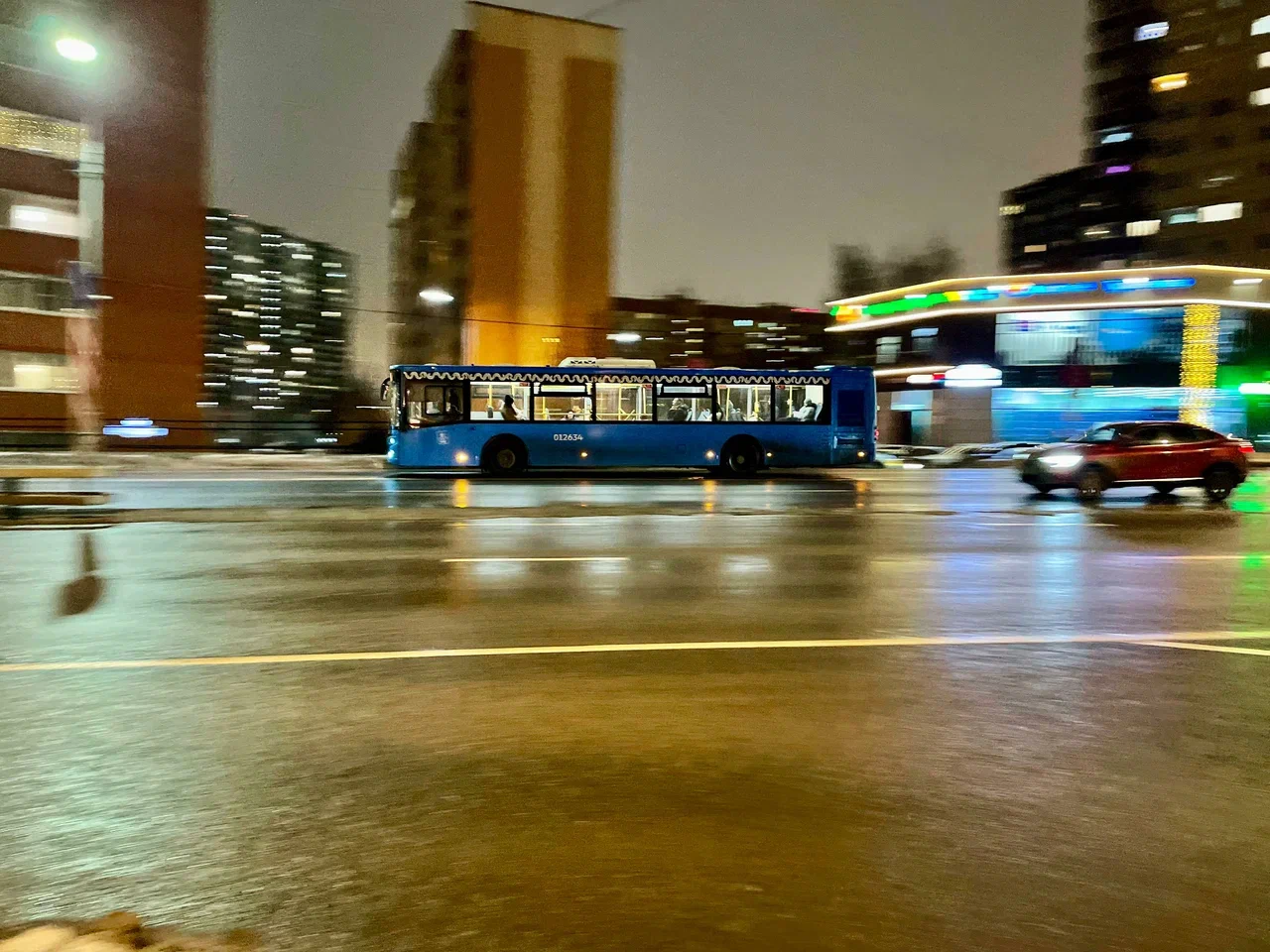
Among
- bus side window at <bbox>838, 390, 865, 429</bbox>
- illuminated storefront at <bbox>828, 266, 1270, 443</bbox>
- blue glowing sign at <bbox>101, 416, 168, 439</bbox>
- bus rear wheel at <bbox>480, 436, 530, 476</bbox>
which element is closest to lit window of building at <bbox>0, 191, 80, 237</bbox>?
blue glowing sign at <bbox>101, 416, 168, 439</bbox>

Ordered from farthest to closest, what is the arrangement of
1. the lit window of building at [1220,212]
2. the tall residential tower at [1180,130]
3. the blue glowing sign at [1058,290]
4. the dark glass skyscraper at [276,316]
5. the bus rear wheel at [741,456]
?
the dark glass skyscraper at [276,316] → the lit window of building at [1220,212] → the tall residential tower at [1180,130] → the blue glowing sign at [1058,290] → the bus rear wheel at [741,456]

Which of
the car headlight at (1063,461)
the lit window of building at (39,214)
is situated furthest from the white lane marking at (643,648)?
the lit window of building at (39,214)

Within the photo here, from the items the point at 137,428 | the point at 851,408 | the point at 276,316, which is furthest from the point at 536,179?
the point at 276,316

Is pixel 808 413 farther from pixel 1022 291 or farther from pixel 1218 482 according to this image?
pixel 1022 291

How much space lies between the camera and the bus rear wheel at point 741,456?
2675 cm

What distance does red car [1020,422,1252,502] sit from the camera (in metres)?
19.7

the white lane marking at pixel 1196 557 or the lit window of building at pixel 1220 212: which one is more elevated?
the lit window of building at pixel 1220 212

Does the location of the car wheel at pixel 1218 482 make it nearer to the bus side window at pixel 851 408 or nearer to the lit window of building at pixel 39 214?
the bus side window at pixel 851 408

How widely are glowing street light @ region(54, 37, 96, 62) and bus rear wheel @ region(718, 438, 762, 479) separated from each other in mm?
17158

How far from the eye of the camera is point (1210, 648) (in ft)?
24.1

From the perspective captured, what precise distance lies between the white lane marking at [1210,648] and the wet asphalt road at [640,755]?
0.11ft

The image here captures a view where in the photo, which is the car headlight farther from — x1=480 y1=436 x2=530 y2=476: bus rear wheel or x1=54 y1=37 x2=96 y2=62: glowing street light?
x1=54 y1=37 x2=96 y2=62: glowing street light

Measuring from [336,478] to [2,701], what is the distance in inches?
736

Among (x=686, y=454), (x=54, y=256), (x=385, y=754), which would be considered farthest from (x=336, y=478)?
(x=54, y=256)
